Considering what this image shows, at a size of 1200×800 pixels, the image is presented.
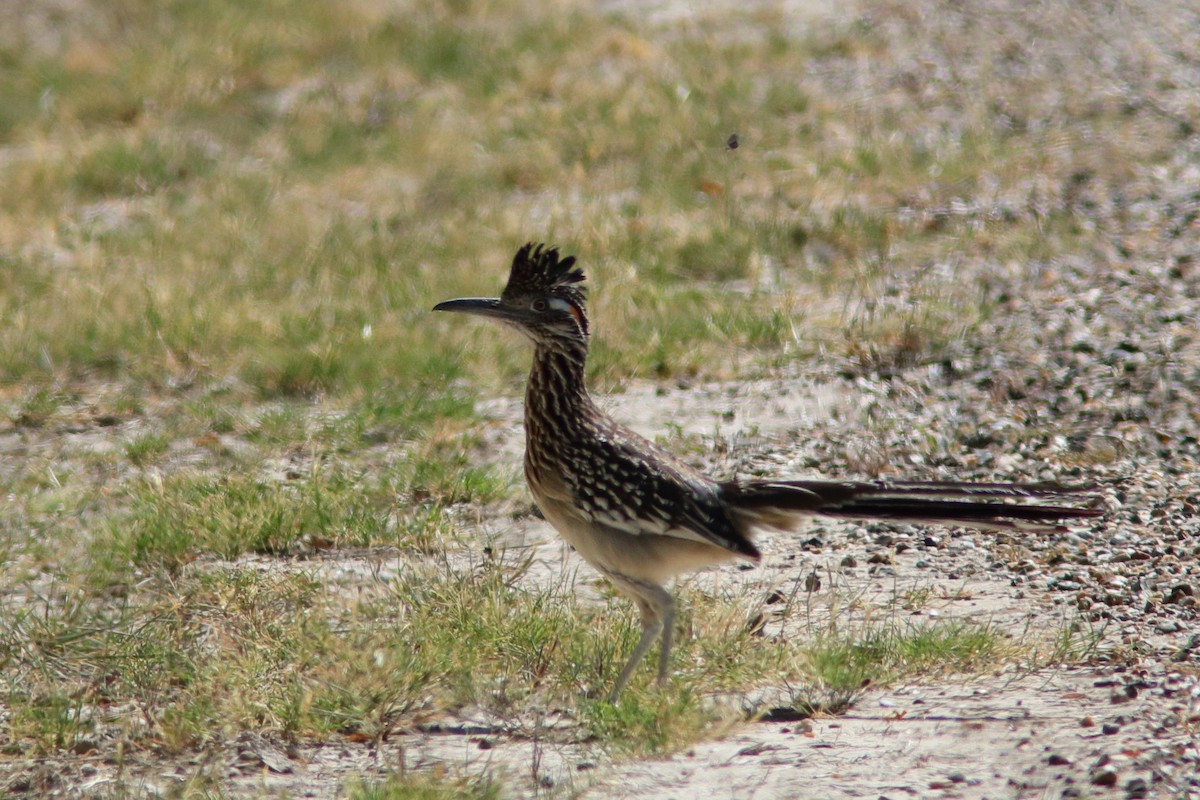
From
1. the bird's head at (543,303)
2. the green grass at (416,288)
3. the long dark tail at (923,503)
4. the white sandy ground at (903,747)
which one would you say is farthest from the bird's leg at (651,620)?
the bird's head at (543,303)

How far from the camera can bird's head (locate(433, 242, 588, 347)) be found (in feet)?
19.2

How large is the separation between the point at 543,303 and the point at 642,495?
0.86 meters

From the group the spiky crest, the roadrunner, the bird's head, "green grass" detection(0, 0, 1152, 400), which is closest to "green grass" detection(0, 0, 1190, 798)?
"green grass" detection(0, 0, 1152, 400)

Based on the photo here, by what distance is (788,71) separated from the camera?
12.5 meters

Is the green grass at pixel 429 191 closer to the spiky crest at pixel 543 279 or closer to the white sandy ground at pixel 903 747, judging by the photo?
the spiky crest at pixel 543 279

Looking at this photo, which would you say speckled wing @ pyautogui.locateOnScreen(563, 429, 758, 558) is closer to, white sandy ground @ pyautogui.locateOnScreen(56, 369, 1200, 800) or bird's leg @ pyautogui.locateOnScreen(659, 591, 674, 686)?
bird's leg @ pyautogui.locateOnScreen(659, 591, 674, 686)

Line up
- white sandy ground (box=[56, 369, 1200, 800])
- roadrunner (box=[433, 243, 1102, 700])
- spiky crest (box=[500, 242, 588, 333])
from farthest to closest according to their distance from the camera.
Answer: spiky crest (box=[500, 242, 588, 333]) → roadrunner (box=[433, 243, 1102, 700]) → white sandy ground (box=[56, 369, 1200, 800])

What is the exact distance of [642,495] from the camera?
5.51 meters

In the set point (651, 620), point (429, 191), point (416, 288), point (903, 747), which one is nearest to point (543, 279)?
point (651, 620)

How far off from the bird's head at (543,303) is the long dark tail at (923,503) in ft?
2.98

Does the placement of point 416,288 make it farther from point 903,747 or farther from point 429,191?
point 903,747

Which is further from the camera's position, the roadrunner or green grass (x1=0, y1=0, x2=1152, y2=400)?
green grass (x1=0, y1=0, x2=1152, y2=400)

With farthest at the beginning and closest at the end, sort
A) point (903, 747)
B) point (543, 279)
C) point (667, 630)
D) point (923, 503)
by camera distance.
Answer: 1. point (543, 279)
2. point (667, 630)
3. point (923, 503)
4. point (903, 747)

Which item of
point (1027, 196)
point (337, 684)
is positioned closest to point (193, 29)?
point (1027, 196)
